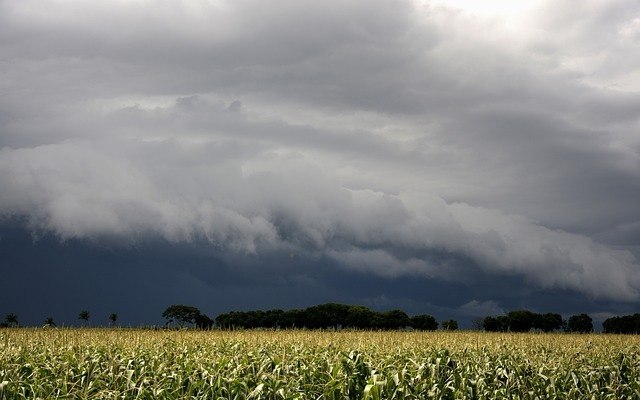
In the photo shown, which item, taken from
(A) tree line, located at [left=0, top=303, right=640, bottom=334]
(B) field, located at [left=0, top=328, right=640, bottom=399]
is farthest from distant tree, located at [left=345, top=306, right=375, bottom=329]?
(B) field, located at [left=0, top=328, right=640, bottom=399]

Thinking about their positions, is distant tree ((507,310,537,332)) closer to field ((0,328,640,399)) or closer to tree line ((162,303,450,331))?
tree line ((162,303,450,331))

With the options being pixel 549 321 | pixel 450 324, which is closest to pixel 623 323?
pixel 549 321

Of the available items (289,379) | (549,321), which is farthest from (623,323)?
(289,379)

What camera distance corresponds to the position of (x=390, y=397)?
53.9 feet

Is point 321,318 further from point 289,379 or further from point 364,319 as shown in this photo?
point 289,379

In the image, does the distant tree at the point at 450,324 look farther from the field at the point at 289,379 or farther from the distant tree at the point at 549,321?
the field at the point at 289,379

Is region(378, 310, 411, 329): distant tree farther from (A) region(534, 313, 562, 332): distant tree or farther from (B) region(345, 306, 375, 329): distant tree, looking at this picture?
(A) region(534, 313, 562, 332): distant tree

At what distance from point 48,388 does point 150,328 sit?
1508 inches

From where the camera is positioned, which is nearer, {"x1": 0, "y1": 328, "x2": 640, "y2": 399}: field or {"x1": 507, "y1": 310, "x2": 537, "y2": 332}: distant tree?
{"x1": 0, "y1": 328, "x2": 640, "y2": 399}: field

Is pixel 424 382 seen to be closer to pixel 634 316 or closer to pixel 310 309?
pixel 310 309

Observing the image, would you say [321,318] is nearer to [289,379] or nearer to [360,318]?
[360,318]

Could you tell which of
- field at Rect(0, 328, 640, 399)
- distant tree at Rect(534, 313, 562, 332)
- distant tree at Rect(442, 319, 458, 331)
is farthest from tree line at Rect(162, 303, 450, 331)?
field at Rect(0, 328, 640, 399)

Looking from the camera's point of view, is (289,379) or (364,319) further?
(364,319)

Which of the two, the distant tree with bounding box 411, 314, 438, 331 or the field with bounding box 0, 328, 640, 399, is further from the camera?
the distant tree with bounding box 411, 314, 438, 331
